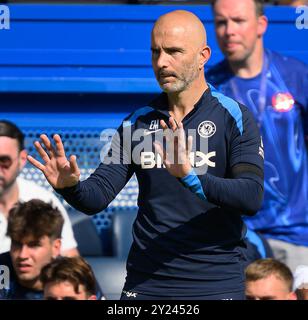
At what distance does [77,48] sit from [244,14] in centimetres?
90

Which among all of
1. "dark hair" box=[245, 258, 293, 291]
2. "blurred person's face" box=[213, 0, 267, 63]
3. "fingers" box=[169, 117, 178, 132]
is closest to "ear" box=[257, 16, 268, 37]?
"blurred person's face" box=[213, 0, 267, 63]

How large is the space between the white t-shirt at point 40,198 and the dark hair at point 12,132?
7.5 inches

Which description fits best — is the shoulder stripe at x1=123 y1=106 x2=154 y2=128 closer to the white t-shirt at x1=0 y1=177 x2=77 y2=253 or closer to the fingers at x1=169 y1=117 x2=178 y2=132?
the fingers at x1=169 y1=117 x2=178 y2=132

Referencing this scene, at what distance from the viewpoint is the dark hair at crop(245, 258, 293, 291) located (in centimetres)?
387

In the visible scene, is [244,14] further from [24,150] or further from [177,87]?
[177,87]

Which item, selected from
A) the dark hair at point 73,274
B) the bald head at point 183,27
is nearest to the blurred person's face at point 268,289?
the dark hair at point 73,274

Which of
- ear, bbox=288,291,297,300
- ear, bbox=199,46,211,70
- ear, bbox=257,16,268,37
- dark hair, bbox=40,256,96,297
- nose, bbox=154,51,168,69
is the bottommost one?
ear, bbox=288,291,297,300

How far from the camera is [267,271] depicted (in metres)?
3.88

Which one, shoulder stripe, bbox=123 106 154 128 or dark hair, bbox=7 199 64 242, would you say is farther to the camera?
dark hair, bbox=7 199 64 242

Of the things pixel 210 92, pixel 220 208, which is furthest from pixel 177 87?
pixel 220 208

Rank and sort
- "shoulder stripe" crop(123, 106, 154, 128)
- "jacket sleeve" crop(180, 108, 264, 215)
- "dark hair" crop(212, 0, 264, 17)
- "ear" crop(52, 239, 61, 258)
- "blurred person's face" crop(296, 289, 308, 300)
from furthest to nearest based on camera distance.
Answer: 1. "dark hair" crop(212, 0, 264, 17)
2. "ear" crop(52, 239, 61, 258)
3. "blurred person's face" crop(296, 289, 308, 300)
4. "shoulder stripe" crop(123, 106, 154, 128)
5. "jacket sleeve" crop(180, 108, 264, 215)

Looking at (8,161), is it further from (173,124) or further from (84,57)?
(173,124)

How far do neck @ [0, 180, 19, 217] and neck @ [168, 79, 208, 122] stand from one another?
5.30ft

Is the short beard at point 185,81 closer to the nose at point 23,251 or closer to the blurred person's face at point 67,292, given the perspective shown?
the blurred person's face at point 67,292
